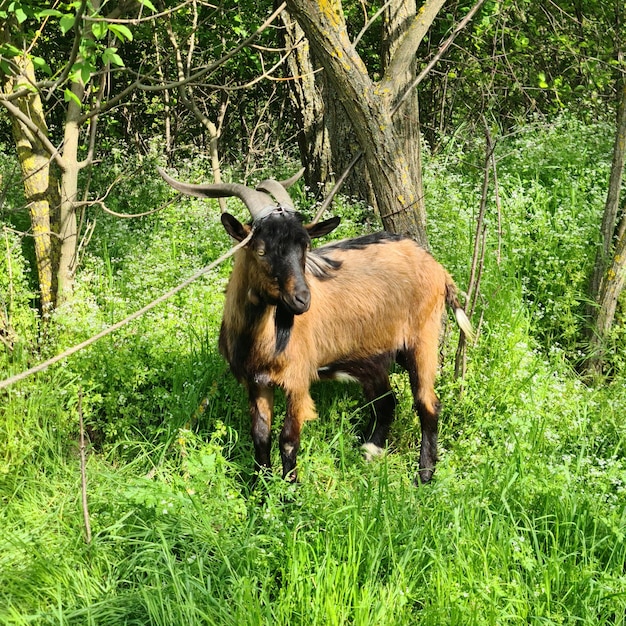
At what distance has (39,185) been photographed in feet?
18.9

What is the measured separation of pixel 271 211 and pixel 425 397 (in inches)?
66.1

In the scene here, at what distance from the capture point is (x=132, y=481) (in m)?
3.90

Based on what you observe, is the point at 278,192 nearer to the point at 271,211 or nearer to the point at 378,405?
the point at 271,211

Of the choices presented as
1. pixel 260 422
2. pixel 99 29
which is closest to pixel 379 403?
pixel 260 422

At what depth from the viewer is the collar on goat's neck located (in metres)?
4.05

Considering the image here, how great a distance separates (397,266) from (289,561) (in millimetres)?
2322

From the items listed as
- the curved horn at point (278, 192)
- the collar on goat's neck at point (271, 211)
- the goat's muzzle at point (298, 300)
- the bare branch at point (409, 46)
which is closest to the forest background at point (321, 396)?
the bare branch at point (409, 46)

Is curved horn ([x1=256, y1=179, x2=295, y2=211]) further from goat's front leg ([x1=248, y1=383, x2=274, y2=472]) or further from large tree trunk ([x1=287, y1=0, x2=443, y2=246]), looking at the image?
goat's front leg ([x1=248, y1=383, x2=274, y2=472])

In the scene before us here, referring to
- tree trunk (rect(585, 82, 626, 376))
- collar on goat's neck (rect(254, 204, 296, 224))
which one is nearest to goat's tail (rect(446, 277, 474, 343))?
tree trunk (rect(585, 82, 626, 376))

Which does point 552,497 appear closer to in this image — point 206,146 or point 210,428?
point 210,428

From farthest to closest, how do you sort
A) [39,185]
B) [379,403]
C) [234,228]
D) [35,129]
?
[39,185] → [35,129] → [379,403] → [234,228]

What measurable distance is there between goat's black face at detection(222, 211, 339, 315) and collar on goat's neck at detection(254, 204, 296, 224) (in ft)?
0.04

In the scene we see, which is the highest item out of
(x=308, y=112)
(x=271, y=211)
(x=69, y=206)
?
(x=308, y=112)

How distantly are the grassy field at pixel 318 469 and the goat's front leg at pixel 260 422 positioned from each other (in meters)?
0.17
